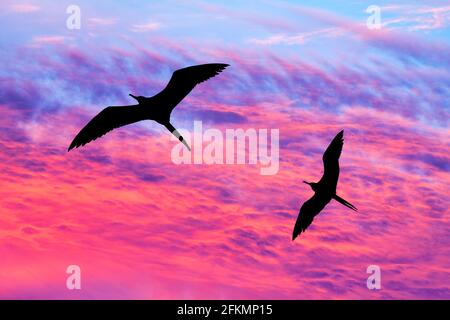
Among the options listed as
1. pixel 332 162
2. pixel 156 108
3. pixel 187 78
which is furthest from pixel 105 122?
pixel 332 162

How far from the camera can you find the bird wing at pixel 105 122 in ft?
92.0

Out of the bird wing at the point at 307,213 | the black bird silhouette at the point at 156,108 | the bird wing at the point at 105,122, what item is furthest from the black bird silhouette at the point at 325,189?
the bird wing at the point at 105,122

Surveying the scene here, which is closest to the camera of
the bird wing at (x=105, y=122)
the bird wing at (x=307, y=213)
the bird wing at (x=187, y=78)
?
the bird wing at (x=187, y=78)

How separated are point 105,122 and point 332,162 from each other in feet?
24.8

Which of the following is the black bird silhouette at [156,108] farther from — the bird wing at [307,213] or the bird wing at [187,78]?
the bird wing at [307,213]

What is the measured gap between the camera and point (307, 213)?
99.2ft

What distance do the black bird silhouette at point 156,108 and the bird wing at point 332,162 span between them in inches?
172

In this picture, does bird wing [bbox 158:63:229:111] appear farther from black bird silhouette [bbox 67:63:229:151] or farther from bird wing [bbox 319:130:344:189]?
bird wing [bbox 319:130:344:189]

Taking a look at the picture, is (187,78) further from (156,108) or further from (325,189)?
(325,189)

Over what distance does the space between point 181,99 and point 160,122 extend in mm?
1003
